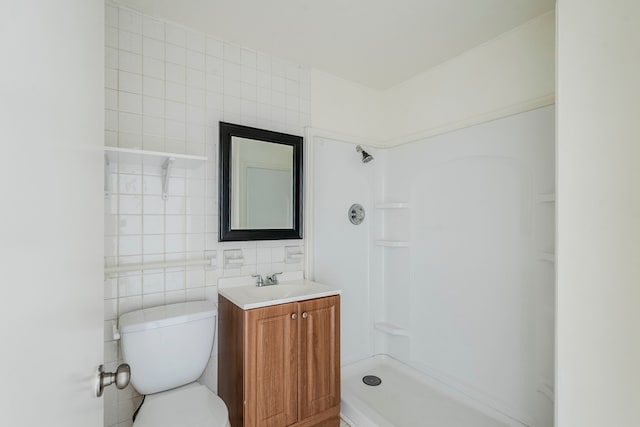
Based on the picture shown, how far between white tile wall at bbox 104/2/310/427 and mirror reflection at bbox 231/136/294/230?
131mm

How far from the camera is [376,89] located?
2600 millimetres

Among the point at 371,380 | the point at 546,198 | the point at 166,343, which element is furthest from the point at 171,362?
the point at 546,198

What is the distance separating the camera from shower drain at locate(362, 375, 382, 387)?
224 cm

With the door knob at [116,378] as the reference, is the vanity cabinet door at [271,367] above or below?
below

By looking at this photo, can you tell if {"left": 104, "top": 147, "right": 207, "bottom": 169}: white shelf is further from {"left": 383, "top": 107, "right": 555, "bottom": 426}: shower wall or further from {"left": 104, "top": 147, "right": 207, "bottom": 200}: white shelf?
{"left": 383, "top": 107, "right": 555, "bottom": 426}: shower wall

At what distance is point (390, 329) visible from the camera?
244cm

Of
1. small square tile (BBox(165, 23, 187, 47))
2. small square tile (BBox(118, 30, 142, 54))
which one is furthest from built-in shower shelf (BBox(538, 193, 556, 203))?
small square tile (BBox(118, 30, 142, 54))

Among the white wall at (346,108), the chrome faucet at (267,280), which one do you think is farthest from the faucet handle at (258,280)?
the white wall at (346,108)

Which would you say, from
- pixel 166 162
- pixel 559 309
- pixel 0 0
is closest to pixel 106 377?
pixel 0 0

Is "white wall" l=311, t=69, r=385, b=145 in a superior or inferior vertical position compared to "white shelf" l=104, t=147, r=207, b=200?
superior

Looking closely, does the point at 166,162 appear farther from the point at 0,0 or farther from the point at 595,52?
the point at 595,52

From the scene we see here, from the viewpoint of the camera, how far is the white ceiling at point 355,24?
1595 mm

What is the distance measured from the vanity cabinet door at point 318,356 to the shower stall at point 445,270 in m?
0.29

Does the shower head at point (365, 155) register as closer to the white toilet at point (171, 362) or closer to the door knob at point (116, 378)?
the white toilet at point (171, 362)
